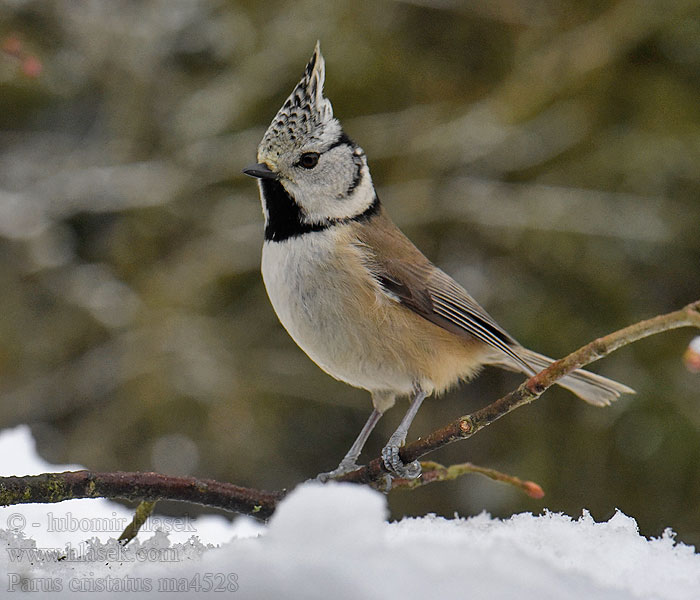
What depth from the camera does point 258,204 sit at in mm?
5000

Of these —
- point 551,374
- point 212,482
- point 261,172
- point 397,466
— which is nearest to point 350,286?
point 261,172

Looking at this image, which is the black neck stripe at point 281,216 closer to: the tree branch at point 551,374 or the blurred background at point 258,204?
the tree branch at point 551,374

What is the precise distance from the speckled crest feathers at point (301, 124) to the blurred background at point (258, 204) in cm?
219

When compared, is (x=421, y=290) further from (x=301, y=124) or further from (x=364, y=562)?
(x=364, y=562)

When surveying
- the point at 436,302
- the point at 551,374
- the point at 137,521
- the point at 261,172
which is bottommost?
the point at 137,521

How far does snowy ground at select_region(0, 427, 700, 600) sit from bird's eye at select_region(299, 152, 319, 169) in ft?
4.18

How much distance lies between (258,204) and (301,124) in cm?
269

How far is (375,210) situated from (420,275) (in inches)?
11.2

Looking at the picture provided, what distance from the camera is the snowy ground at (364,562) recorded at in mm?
1033

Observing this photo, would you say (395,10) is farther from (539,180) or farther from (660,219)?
(660,219)

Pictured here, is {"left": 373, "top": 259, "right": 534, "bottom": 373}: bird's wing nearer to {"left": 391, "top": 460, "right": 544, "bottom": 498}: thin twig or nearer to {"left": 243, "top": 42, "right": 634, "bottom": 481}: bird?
{"left": 243, "top": 42, "right": 634, "bottom": 481}: bird

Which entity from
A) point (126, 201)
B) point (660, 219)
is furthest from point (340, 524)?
point (126, 201)

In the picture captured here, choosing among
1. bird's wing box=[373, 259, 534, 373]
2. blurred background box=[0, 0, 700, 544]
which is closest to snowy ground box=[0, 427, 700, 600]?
bird's wing box=[373, 259, 534, 373]

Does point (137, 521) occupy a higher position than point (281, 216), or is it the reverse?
point (281, 216)
